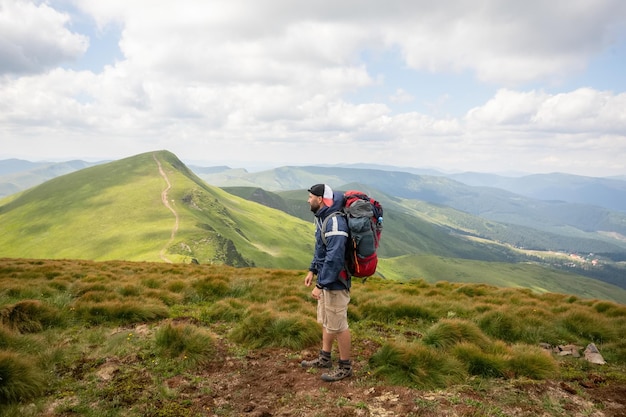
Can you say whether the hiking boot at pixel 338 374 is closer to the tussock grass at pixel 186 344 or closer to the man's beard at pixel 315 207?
the tussock grass at pixel 186 344

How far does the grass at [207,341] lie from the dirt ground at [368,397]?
0.17 metres

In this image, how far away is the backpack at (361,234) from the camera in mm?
7387

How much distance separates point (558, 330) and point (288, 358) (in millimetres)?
9784

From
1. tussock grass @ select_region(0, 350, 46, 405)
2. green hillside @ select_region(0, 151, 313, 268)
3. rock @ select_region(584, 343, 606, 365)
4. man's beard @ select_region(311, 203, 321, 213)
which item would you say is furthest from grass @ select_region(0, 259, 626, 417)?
green hillside @ select_region(0, 151, 313, 268)

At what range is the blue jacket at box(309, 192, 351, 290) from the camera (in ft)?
24.1

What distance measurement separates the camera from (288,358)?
8.73m

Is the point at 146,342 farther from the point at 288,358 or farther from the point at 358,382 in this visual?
the point at 358,382

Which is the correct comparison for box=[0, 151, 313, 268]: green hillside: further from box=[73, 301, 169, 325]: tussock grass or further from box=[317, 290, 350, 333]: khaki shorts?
box=[317, 290, 350, 333]: khaki shorts

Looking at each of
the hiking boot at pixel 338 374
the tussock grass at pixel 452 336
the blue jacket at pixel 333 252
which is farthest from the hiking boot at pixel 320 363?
the tussock grass at pixel 452 336

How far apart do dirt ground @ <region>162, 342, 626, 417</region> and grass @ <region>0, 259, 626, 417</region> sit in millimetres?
173

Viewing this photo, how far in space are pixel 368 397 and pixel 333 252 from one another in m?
3.05

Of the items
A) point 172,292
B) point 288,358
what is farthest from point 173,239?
point 288,358

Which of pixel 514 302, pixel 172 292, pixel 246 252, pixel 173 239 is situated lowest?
pixel 246 252

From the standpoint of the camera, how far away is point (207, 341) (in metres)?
8.91
